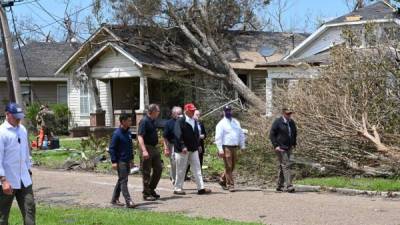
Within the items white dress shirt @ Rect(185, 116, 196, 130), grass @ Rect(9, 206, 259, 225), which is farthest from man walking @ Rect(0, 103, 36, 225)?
white dress shirt @ Rect(185, 116, 196, 130)

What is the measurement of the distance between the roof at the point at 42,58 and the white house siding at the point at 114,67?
7.18 metres

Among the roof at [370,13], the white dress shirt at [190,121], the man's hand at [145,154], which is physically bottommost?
the man's hand at [145,154]

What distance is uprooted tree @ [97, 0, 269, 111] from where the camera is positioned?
28.4 metres

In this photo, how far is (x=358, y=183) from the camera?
560 inches

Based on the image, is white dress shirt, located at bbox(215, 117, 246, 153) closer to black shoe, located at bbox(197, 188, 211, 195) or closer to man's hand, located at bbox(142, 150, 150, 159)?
black shoe, located at bbox(197, 188, 211, 195)

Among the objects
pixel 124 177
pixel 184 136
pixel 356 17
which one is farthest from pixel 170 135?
pixel 356 17

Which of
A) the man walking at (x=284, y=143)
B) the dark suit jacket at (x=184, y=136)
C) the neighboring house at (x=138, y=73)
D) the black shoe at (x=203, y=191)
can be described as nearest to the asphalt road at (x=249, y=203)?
the black shoe at (x=203, y=191)

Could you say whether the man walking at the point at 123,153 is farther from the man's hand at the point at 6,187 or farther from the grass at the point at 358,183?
the grass at the point at 358,183

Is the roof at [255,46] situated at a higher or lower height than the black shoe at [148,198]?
higher

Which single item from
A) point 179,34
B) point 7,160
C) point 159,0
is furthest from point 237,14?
point 7,160

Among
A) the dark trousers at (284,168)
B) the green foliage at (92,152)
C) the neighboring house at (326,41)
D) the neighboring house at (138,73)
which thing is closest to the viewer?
the dark trousers at (284,168)

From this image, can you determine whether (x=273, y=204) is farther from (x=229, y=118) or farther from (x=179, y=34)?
(x=179, y=34)

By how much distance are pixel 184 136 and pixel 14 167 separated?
5725mm

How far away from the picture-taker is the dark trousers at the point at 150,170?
13047 mm
